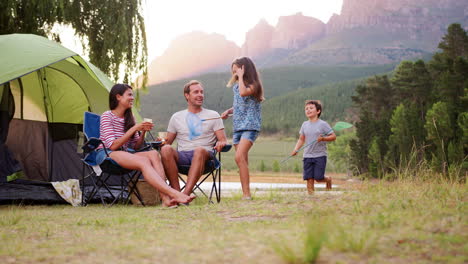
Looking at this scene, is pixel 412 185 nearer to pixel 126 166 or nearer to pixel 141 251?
pixel 126 166

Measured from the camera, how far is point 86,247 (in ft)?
6.99

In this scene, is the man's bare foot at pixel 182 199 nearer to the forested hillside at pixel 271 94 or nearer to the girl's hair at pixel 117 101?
the girl's hair at pixel 117 101

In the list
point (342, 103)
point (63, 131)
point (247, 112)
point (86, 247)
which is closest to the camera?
point (86, 247)

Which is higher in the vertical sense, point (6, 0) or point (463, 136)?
point (6, 0)

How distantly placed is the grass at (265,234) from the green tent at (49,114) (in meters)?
2.29

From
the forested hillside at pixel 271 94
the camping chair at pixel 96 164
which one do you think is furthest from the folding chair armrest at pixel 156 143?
the forested hillside at pixel 271 94

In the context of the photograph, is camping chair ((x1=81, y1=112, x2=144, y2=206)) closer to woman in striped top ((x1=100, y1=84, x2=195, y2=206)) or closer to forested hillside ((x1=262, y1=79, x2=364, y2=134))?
woman in striped top ((x1=100, y1=84, x2=195, y2=206))

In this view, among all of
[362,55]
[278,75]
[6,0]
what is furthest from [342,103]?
[362,55]

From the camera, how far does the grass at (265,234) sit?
70.0 inches

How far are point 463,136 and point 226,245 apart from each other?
27.4 m

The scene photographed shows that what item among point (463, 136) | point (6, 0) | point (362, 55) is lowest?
point (463, 136)

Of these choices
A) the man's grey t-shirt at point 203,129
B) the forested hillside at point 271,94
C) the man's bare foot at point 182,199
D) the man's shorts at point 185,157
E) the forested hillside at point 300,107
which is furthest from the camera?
the forested hillside at point 271,94

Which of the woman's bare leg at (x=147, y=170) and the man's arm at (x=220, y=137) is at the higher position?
the man's arm at (x=220, y=137)

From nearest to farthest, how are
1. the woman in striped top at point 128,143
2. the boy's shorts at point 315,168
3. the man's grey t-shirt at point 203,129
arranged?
the woman in striped top at point 128,143 < the man's grey t-shirt at point 203,129 < the boy's shorts at point 315,168
